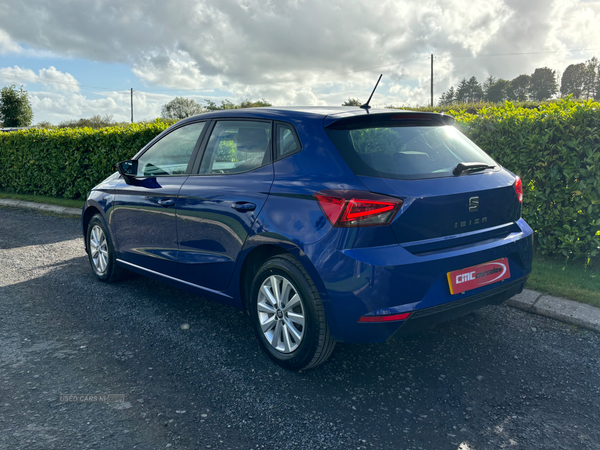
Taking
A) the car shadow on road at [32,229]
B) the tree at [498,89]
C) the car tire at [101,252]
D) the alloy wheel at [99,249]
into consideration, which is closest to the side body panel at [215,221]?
the car tire at [101,252]

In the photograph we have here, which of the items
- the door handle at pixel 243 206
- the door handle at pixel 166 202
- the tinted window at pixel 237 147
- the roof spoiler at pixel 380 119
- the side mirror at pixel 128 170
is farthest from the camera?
the side mirror at pixel 128 170

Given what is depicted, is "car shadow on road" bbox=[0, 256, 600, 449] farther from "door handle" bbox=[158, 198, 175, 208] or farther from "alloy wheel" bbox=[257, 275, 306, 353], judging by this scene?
"door handle" bbox=[158, 198, 175, 208]

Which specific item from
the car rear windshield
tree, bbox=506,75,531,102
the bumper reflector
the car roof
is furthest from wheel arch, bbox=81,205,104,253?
tree, bbox=506,75,531,102

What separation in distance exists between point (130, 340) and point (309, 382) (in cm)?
156

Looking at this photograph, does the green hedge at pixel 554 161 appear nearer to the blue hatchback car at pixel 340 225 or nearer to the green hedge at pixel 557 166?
the green hedge at pixel 557 166

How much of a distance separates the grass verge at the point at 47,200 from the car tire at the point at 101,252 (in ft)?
19.7

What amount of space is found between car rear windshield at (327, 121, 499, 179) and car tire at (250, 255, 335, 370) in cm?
76

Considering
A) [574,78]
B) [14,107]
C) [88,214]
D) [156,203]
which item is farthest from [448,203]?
[574,78]

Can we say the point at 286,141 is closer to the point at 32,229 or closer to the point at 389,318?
the point at 389,318

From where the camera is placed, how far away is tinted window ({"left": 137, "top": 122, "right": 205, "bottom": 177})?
13.9 feet

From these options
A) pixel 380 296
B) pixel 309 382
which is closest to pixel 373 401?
pixel 309 382

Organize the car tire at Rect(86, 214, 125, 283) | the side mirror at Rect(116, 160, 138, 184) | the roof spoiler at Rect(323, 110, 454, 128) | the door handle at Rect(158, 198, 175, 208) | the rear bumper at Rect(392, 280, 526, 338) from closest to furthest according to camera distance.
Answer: the rear bumper at Rect(392, 280, 526, 338) → the roof spoiler at Rect(323, 110, 454, 128) → the door handle at Rect(158, 198, 175, 208) → the side mirror at Rect(116, 160, 138, 184) → the car tire at Rect(86, 214, 125, 283)

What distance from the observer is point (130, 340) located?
13.0 ft

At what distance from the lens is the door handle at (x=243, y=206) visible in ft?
11.1
